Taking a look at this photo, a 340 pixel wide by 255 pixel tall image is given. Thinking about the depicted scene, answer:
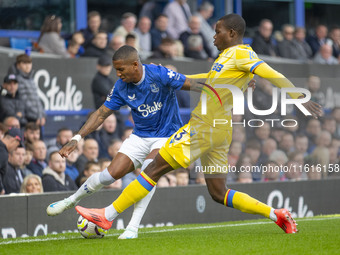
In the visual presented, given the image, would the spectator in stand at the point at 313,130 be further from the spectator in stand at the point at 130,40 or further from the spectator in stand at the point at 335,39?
the spectator in stand at the point at 335,39

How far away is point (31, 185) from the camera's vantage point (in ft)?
29.2

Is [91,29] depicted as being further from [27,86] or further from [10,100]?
[10,100]

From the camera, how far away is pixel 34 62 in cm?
1038

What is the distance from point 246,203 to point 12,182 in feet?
11.4

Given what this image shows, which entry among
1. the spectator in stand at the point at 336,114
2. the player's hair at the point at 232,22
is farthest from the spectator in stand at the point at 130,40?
the player's hair at the point at 232,22

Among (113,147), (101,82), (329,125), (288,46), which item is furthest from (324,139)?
(101,82)

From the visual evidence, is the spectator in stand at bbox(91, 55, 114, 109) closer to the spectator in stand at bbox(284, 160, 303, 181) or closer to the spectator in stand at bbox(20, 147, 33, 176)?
the spectator in stand at bbox(20, 147, 33, 176)

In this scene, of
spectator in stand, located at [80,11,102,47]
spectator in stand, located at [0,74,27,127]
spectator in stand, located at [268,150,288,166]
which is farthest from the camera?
spectator in stand, located at [80,11,102,47]

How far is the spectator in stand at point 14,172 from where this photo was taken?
8.91m

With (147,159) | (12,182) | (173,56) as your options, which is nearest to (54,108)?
(12,182)

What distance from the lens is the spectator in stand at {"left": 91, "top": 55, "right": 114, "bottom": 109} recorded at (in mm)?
10578

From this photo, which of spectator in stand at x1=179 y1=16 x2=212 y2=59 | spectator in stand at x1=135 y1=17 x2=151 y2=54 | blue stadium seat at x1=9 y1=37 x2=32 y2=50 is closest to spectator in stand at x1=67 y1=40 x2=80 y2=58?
blue stadium seat at x1=9 y1=37 x2=32 y2=50

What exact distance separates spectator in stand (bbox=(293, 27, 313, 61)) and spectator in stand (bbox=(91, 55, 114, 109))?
5553 mm

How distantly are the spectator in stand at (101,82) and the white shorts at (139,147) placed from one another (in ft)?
11.6
